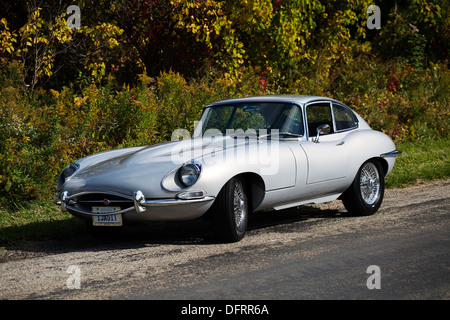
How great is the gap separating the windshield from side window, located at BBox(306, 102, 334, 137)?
0.30 metres

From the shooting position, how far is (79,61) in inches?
487

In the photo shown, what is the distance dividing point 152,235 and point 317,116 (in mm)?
2563

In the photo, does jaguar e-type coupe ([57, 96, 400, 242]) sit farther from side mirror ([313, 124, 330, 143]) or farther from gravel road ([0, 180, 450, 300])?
gravel road ([0, 180, 450, 300])

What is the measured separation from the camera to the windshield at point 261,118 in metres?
7.75

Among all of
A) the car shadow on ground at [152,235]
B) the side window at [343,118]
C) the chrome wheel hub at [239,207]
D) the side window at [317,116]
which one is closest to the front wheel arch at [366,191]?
the car shadow on ground at [152,235]

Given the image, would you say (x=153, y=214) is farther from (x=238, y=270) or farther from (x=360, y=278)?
(x=360, y=278)

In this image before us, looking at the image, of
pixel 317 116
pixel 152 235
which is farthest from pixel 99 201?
pixel 317 116

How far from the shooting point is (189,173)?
6.41 metres

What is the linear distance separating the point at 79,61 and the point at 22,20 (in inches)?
50.5

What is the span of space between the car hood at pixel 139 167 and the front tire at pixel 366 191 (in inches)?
71.9

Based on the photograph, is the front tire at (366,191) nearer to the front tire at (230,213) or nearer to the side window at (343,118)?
the side window at (343,118)

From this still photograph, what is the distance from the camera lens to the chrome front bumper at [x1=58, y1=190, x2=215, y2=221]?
631 cm

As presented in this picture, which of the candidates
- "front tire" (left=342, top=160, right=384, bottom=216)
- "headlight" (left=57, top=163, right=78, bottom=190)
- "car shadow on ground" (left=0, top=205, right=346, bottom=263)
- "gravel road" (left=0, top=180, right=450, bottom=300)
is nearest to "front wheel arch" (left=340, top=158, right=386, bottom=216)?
"front tire" (left=342, top=160, right=384, bottom=216)

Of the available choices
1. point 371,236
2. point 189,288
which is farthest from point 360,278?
point 371,236
